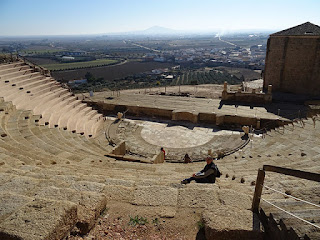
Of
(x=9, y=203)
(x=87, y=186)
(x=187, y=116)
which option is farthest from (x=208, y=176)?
(x=187, y=116)

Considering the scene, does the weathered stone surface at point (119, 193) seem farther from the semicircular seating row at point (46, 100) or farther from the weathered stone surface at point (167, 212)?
the semicircular seating row at point (46, 100)

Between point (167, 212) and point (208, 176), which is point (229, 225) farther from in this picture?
point (208, 176)

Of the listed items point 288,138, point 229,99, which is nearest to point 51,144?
point 288,138

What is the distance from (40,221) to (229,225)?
2.92 meters

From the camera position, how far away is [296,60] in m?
22.9

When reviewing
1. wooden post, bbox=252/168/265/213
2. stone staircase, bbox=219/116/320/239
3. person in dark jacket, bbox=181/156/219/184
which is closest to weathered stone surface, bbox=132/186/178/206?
person in dark jacket, bbox=181/156/219/184

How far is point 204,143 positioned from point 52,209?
12035mm

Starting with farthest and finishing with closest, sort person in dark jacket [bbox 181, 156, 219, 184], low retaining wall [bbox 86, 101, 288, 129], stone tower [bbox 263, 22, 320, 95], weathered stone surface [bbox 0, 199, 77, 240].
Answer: stone tower [bbox 263, 22, 320, 95], low retaining wall [bbox 86, 101, 288, 129], person in dark jacket [bbox 181, 156, 219, 184], weathered stone surface [bbox 0, 199, 77, 240]

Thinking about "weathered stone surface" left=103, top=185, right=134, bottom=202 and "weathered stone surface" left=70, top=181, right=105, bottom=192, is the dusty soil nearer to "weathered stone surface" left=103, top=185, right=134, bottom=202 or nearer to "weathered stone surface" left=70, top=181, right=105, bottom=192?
"weathered stone surface" left=103, top=185, right=134, bottom=202

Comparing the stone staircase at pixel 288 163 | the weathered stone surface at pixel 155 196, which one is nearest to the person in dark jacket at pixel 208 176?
the stone staircase at pixel 288 163

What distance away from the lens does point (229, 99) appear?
22781 millimetres

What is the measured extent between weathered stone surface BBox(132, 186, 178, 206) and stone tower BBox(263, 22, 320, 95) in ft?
72.8

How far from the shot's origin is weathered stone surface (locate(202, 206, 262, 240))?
399 cm

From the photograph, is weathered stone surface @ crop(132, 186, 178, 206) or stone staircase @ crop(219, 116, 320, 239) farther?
weathered stone surface @ crop(132, 186, 178, 206)
